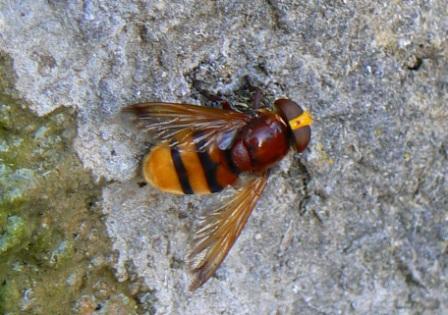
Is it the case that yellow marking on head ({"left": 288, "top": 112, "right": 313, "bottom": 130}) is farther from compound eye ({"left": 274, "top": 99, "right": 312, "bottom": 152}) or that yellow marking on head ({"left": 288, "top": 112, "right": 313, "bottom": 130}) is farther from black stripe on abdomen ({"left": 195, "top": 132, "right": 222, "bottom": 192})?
black stripe on abdomen ({"left": 195, "top": 132, "right": 222, "bottom": 192})

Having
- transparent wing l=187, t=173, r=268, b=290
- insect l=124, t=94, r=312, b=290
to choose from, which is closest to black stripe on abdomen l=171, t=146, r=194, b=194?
insect l=124, t=94, r=312, b=290

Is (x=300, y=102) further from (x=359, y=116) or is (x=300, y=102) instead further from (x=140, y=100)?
(x=140, y=100)

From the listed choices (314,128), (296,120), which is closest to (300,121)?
(296,120)

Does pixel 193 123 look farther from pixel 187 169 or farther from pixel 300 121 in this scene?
pixel 300 121

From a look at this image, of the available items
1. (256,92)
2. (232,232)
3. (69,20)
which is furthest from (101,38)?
(232,232)

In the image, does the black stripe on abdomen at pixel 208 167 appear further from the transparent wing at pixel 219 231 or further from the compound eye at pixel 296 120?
the compound eye at pixel 296 120
